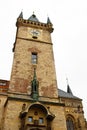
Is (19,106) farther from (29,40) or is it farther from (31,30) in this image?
(31,30)

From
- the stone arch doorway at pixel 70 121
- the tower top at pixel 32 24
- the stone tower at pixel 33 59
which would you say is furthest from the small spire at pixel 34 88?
the tower top at pixel 32 24

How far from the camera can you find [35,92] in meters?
20.7

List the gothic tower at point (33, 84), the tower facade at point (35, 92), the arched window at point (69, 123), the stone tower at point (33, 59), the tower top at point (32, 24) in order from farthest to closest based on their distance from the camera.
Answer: the tower top at point (32, 24) → the arched window at point (69, 123) → the stone tower at point (33, 59) → the tower facade at point (35, 92) → the gothic tower at point (33, 84)

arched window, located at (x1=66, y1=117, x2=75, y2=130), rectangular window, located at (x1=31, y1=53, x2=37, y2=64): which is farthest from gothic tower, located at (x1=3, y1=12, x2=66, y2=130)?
arched window, located at (x1=66, y1=117, x2=75, y2=130)

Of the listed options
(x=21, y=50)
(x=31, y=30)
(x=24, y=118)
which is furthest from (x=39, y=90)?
(x=31, y=30)

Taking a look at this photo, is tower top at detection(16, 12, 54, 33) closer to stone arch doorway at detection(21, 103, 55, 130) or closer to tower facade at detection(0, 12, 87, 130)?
tower facade at detection(0, 12, 87, 130)

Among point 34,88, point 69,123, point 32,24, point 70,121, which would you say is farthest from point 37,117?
point 32,24

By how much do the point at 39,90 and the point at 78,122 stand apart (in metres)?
7.04

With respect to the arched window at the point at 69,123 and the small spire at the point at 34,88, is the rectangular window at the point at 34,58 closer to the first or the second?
the small spire at the point at 34,88

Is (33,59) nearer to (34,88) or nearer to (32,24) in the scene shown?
(34,88)

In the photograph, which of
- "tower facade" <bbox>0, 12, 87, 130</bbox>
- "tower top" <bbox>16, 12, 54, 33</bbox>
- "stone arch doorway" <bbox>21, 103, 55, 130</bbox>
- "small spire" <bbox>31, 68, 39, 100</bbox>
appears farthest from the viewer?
"tower top" <bbox>16, 12, 54, 33</bbox>

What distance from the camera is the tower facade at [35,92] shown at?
60.7 ft

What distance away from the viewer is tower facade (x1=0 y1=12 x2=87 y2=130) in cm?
1850

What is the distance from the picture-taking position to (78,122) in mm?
24656
